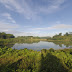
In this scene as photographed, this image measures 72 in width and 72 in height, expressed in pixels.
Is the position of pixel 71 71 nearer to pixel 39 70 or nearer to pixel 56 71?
pixel 56 71

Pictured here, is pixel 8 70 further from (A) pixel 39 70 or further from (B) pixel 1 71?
(A) pixel 39 70

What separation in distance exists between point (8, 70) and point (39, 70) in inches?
117

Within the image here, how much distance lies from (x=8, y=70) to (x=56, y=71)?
4.50m

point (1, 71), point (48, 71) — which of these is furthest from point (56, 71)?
point (1, 71)

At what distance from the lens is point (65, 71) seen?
5.04m

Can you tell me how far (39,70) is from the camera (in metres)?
4.96

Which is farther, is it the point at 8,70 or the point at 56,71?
the point at 8,70

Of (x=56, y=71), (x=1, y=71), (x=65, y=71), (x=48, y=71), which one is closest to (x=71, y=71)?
(x=65, y=71)

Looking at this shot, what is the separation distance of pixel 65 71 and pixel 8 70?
5.44m

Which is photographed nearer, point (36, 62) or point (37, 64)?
point (37, 64)

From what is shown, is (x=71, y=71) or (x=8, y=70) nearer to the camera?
(x=71, y=71)

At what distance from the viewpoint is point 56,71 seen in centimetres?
479

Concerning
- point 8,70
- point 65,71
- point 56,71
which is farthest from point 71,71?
point 8,70

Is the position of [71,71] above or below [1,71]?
above
